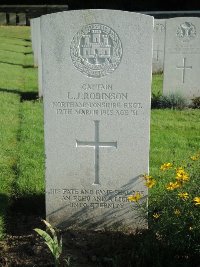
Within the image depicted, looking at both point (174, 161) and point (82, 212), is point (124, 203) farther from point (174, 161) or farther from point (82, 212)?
point (174, 161)

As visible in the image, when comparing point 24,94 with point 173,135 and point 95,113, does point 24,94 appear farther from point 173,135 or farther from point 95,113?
point 95,113

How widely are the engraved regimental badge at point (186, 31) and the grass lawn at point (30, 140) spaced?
131cm

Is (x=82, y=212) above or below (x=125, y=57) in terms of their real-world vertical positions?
below

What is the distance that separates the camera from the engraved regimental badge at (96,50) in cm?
371

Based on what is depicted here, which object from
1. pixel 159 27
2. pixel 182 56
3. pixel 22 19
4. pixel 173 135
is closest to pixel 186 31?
pixel 182 56

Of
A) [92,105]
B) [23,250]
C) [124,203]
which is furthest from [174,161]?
[23,250]

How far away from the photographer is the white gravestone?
8727 mm

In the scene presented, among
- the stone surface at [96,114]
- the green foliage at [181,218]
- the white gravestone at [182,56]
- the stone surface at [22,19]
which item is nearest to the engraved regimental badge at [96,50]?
the stone surface at [96,114]

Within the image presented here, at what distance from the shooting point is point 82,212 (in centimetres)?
412

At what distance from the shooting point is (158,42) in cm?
1271

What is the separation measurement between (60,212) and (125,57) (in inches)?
55.7

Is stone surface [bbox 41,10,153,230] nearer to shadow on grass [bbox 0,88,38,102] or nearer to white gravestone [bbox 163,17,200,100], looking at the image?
white gravestone [bbox 163,17,200,100]

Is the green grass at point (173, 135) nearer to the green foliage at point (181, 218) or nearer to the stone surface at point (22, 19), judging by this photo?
the green foliage at point (181, 218)

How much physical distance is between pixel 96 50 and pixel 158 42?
9249 mm
